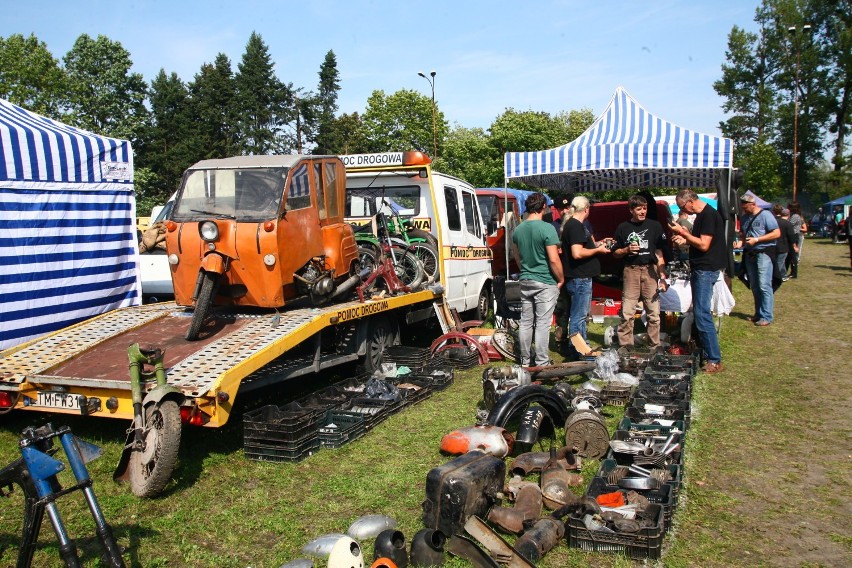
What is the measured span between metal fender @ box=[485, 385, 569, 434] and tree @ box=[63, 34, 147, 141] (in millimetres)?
49428

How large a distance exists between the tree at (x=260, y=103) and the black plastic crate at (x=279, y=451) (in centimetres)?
5041

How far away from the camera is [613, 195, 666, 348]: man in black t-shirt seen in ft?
26.8

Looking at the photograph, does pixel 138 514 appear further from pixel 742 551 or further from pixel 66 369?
pixel 742 551

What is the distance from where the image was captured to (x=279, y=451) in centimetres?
524

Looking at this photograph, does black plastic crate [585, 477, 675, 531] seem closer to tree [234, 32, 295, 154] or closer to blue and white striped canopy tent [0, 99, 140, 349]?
blue and white striped canopy tent [0, 99, 140, 349]

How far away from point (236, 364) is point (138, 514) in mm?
1242

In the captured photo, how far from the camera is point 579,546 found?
3.75 meters

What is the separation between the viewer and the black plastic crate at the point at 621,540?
359cm

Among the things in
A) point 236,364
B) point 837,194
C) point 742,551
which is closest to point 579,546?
point 742,551

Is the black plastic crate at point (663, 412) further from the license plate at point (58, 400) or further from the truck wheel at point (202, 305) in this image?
the license plate at point (58, 400)

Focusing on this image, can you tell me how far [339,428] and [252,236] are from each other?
76.7 inches

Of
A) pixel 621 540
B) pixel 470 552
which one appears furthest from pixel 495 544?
pixel 621 540

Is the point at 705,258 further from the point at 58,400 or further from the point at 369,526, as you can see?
the point at 58,400

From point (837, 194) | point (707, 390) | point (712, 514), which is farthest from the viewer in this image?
point (837, 194)
